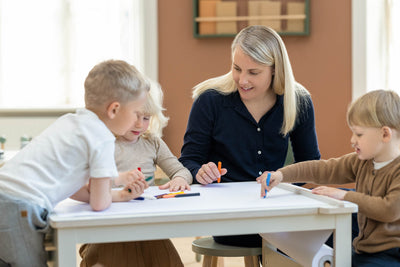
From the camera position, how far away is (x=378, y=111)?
1.49 m

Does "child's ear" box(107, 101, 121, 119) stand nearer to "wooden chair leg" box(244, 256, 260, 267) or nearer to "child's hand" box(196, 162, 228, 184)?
"child's hand" box(196, 162, 228, 184)

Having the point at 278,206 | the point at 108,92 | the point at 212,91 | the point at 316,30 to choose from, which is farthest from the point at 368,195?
the point at 316,30

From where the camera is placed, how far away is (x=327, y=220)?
4.40ft

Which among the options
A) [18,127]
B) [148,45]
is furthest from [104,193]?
[18,127]

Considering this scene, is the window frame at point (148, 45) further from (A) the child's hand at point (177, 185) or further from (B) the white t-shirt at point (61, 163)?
(B) the white t-shirt at point (61, 163)

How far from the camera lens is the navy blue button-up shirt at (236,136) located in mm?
2066

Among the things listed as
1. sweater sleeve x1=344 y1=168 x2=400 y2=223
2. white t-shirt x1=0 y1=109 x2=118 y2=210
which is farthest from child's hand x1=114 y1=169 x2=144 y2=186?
sweater sleeve x1=344 y1=168 x2=400 y2=223

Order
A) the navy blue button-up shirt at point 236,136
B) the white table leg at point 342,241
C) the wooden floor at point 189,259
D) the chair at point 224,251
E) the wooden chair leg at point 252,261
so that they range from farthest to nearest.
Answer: the wooden floor at point 189,259 < the navy blue button-up shirt at point 236,136 < the wooden chair leg at point 252,261 < the chair at point 224,251 < the white table leg at point 342,241

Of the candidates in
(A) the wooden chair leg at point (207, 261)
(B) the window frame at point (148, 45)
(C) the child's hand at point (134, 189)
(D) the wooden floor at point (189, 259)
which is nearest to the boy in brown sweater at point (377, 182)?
(C) the child's hand at point (134, 189)

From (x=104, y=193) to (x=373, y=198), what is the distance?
2.27ft

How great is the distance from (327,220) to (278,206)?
0.13m

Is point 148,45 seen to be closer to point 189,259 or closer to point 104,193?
point 189,259

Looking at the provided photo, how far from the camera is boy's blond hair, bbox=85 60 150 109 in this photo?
1.40m

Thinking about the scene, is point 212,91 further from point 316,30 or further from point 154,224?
point 316,30
